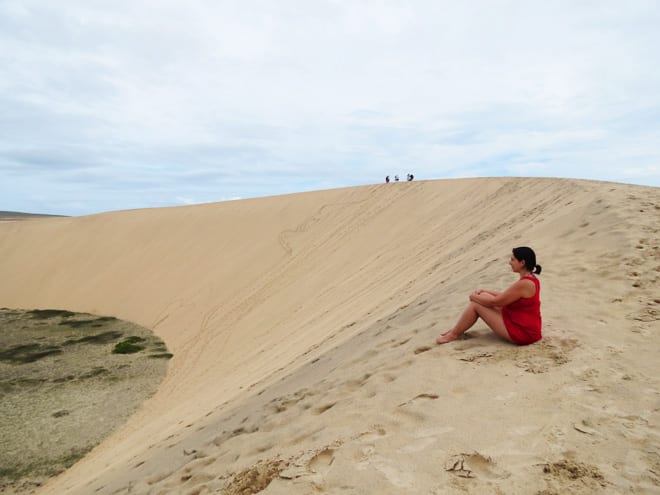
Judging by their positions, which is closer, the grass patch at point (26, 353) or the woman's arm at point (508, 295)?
the woman's arm at point (508, 295)

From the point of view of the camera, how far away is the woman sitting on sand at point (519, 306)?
126 inches

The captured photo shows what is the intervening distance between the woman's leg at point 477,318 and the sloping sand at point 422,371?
104mm

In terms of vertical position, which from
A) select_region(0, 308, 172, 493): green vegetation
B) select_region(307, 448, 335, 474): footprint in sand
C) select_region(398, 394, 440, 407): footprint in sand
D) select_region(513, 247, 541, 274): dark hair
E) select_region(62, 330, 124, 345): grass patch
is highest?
select_region(513, 247, 541, 274): dark hair

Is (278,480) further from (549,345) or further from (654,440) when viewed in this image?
(549,345)

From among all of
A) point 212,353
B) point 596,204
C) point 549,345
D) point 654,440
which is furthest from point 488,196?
point 654,440

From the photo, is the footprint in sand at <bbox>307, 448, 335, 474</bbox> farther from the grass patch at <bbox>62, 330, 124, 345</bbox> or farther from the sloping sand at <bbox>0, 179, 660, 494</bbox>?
the grass patch at <bbox>62, 330, 124, 345</bbox>

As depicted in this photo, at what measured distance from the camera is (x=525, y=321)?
325cm

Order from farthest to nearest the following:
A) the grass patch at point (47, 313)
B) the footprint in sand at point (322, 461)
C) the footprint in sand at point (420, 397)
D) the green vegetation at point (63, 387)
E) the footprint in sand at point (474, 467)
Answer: the grass patch at point (47, 313) → the green vegetation at point (63, 387) → the footprint in sand at point (420, 397) → the footprint in sand at point (322, 461) → the footprint in sand at point (474, 467)

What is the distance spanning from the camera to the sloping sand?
2162 mm

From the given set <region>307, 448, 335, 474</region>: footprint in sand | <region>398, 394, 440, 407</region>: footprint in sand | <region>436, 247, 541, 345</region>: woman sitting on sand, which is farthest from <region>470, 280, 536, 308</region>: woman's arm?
<region>307, 448, 335, 474</region>: footprint in sand

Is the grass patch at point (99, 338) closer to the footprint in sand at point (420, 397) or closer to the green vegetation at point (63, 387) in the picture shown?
the green vegetation at point (63, 387)

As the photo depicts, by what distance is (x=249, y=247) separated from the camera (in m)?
15.6

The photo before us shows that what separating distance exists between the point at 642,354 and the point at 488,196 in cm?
943

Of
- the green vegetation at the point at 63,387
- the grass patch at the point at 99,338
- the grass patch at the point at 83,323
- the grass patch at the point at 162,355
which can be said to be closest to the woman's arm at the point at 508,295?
the green vegetation at the point at 63,387
